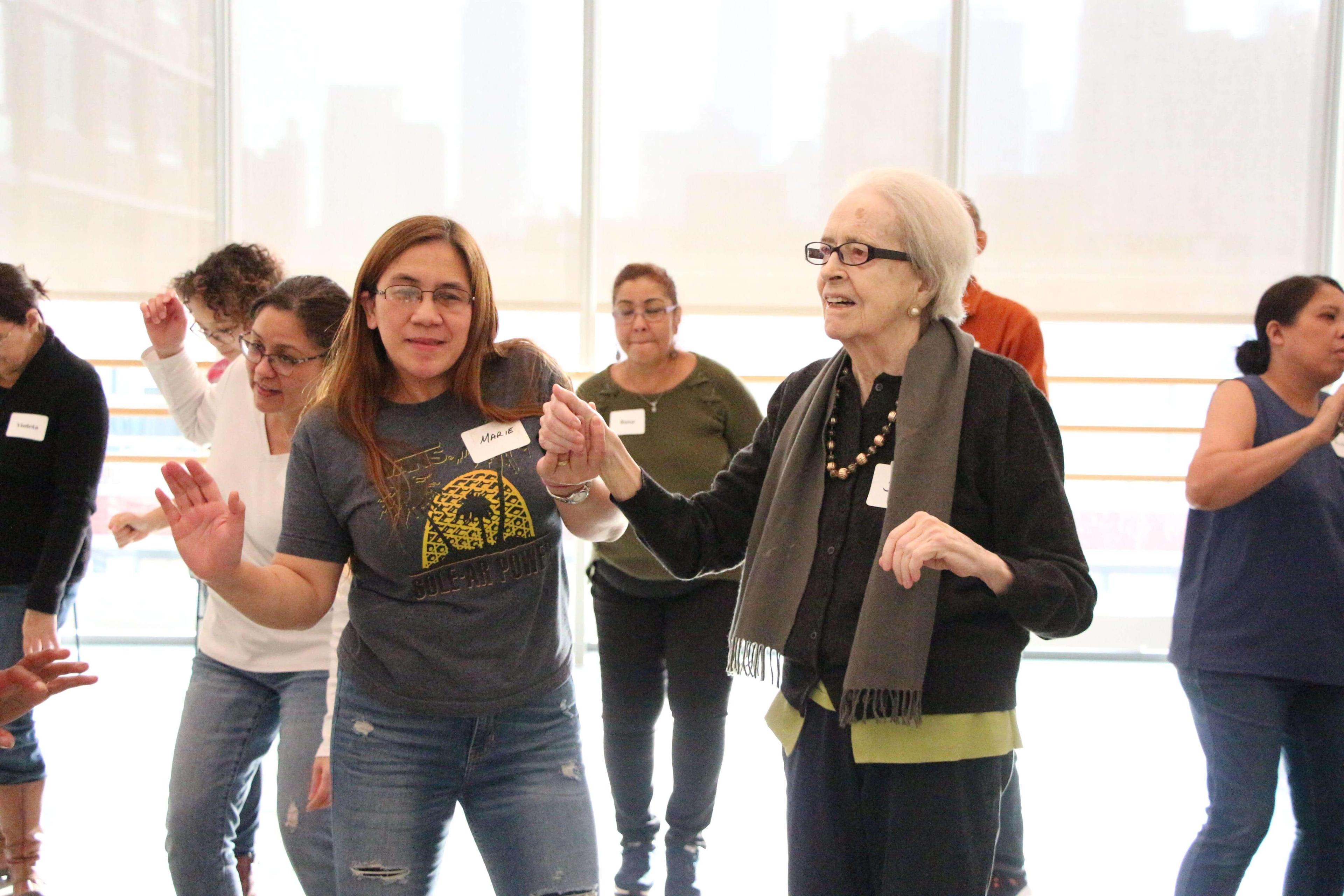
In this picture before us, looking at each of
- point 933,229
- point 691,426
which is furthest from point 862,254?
point 691,426

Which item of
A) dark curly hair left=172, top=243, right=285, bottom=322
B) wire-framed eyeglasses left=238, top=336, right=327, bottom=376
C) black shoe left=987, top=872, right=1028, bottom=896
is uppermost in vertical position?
dark curly hair left=172, top=243, right=285, bottom=322

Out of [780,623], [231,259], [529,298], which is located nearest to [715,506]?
[780,623]

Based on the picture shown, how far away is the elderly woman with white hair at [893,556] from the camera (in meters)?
1.51

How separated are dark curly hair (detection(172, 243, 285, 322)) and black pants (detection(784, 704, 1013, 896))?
193 cm

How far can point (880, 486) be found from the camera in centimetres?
161

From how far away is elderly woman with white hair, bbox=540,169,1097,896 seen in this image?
1508 mm

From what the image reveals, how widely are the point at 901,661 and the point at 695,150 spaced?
15.9 feet

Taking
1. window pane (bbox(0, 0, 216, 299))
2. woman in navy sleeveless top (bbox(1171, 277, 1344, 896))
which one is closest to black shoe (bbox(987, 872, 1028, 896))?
woman in navy sleeveless top (bbox(1171, 277, 1344, 896))

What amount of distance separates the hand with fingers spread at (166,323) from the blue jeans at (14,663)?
72 cm

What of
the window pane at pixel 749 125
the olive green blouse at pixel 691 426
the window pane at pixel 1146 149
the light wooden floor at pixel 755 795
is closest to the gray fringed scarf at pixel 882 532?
the olive green blouse at pixel 691 426

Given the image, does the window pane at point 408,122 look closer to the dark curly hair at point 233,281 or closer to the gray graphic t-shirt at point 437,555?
the dark curly hair at point 233,281

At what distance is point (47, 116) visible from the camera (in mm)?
5789

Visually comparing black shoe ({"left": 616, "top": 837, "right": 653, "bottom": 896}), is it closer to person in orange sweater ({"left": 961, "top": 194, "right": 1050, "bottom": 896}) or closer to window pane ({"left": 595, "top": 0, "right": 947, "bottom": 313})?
person in orange sweater ({"left": 961, "top": 194, "right": 1050, "bottom": 896})

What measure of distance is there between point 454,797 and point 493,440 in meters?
0.57
